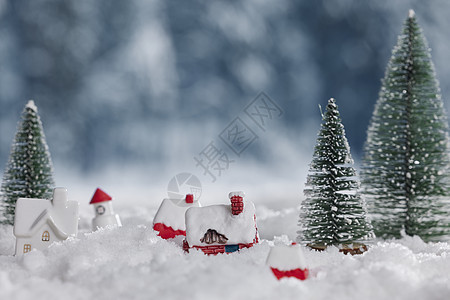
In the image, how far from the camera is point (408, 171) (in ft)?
16.0

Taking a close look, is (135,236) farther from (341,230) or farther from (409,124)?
(409,124)

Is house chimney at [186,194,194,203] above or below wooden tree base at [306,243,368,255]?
above

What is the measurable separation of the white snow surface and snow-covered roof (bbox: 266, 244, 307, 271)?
0.39 ft

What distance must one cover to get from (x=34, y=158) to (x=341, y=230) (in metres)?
3.90

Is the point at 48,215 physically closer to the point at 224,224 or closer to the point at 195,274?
the point at 224,224

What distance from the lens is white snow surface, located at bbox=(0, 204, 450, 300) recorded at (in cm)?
275

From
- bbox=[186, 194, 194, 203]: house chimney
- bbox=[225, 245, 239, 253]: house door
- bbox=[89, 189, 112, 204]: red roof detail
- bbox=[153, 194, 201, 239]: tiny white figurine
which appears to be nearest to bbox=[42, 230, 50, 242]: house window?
bbox=[153, 194, 201, 239]: tiny white figurine

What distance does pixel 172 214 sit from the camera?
4.55 metres

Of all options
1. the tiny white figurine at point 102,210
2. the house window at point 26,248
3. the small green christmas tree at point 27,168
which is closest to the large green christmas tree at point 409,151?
the tiny white figurine at point 102,210

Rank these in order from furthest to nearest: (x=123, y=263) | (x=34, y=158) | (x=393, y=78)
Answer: (x=34, y=158) → (x=393, y=78) → (x=123, y=263)

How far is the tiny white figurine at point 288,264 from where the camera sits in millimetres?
3105

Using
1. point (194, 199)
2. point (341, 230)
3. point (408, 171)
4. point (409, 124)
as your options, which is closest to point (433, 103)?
point (409, 124)

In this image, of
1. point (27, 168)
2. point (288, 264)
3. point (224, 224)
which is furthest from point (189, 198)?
point (27, 168)

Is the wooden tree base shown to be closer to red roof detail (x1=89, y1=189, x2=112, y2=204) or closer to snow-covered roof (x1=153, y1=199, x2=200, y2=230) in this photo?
snow-covered roof (x1=153, y1=199, x2=200, y2=230)
